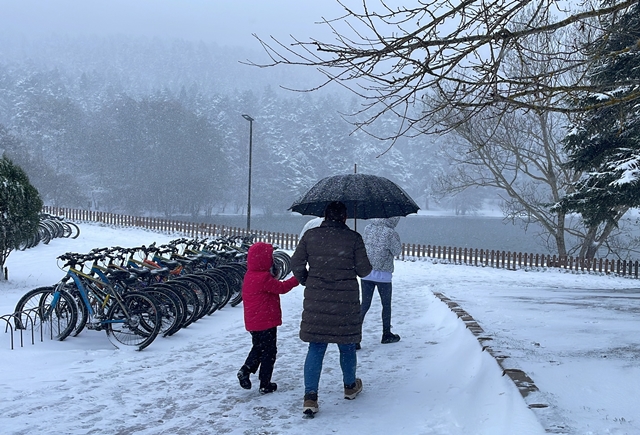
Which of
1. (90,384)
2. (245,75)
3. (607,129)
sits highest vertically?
(245,75)

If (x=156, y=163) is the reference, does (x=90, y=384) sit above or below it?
below

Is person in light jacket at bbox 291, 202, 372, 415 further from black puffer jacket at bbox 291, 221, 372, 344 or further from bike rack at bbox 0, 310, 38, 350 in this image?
bike rack at bbox 0, 310, 38, 350

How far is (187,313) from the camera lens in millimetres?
8000

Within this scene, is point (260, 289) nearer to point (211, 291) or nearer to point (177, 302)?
point (177, 302)

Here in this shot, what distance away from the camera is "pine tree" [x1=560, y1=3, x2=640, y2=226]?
430 inches

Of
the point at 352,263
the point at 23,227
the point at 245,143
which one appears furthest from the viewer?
the point at 245,143

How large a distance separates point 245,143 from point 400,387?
7190 cm

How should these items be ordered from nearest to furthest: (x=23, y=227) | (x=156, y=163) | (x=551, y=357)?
(x=551, y=357) < (x=23, y=227) < (x=156, y=163)

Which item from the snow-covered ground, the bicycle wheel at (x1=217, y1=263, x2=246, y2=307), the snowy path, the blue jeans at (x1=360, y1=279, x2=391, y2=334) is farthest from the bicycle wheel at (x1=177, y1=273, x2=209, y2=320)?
the blue jeans at (x1=360, y1=279, x2=391, y2=334)

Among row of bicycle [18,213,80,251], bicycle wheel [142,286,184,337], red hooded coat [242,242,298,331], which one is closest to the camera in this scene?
red hooded coat [242,242,298,331]

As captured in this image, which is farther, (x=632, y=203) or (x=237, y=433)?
(x=632, y=203)

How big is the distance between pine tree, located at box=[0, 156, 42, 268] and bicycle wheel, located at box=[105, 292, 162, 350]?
5188mm

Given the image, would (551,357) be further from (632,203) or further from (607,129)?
(607,129)

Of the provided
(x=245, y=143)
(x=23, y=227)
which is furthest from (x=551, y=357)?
(x=245, y=143)
